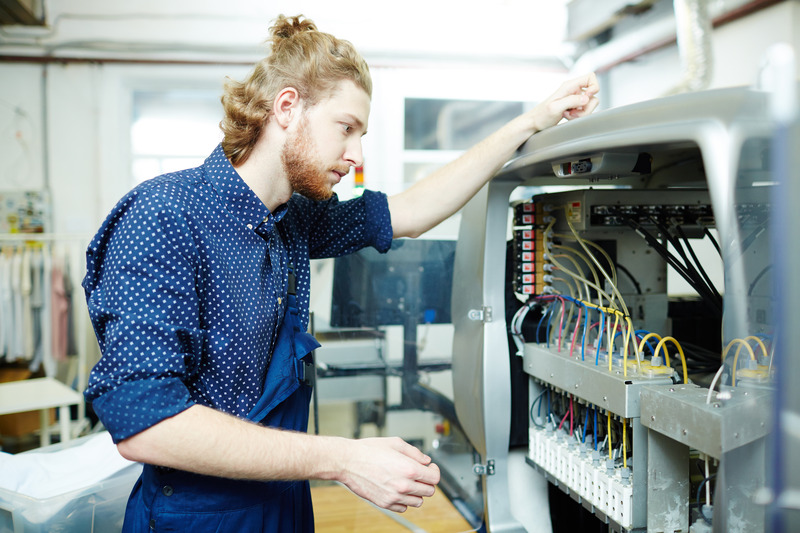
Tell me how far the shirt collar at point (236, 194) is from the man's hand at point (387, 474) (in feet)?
1.47

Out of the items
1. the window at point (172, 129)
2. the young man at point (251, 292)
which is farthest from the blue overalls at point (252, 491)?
the window at point (172, 129)

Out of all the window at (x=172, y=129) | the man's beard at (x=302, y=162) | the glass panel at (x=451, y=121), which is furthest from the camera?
the glass panel at (x=451, y=121)

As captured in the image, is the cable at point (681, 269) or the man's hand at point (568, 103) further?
the cable at point (681, 269)

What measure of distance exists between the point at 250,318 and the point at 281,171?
309mm

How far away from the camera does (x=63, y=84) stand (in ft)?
13.1

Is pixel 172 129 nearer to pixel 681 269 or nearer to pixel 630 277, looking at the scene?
pixel 630 277

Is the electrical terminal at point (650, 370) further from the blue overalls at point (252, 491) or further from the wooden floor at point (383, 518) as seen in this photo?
the wooden floor at point (383, 518)

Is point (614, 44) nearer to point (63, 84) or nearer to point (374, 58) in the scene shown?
point (374, 58)

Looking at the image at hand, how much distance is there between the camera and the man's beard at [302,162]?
3.79ft

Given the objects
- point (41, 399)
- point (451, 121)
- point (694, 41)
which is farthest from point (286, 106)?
point (451, 121)

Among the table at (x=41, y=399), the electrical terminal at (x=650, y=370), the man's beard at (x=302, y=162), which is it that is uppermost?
the man's beard at (x=302, y=162)

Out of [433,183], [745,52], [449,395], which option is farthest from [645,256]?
[745,52]

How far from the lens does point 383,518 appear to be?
171cm

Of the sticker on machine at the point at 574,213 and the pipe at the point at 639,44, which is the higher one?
the pipe at the point at 639,44
